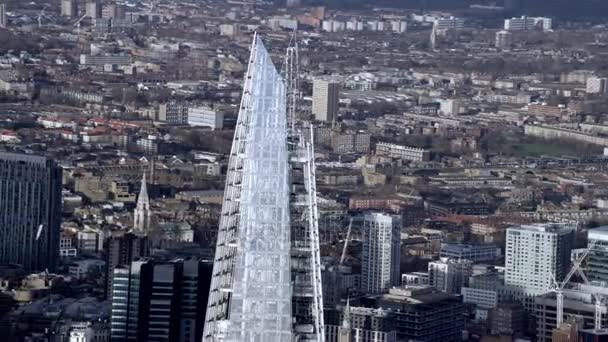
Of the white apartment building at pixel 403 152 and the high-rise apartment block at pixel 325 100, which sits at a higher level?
the high-rise apartment block at pixel 325 100

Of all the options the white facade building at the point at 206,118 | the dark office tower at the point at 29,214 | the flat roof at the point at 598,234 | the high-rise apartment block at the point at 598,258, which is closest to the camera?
the high-rise apartment block at the point at 598,258

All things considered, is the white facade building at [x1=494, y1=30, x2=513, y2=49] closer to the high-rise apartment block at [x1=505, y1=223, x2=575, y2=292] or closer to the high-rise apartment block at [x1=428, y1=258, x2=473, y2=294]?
the high-rise apartment block at [x1=505, y1=223, x2=575, y2=292]

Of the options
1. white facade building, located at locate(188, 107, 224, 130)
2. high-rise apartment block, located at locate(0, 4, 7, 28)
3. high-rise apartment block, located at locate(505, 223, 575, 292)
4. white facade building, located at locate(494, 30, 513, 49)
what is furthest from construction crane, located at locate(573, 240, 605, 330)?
white facade building, located at locate(494, 30, 513, 49)

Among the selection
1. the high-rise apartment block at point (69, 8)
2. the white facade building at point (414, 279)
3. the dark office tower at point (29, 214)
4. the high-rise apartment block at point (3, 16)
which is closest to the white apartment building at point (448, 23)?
the high-rise apartment block at point (69, 8)

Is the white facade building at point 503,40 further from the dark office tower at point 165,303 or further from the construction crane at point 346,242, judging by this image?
the dark office tower at point 165,303

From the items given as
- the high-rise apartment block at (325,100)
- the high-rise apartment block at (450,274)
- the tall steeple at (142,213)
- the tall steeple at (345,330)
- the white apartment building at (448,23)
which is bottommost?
the white apartment building at (448,23)

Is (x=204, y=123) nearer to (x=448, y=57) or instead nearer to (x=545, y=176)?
(x=545, y=176)

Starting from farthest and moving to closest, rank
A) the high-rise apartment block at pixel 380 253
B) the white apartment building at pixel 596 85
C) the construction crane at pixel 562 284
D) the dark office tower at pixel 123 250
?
the white apartment building at pixel 596 85 < the high-rise apartment block at pixel 380 253 < the dark office tower at pixel 123 250 < the construction crane at pixel 562 284

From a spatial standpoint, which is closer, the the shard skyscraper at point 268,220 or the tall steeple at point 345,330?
the the shard skyscraper at point 268,220
